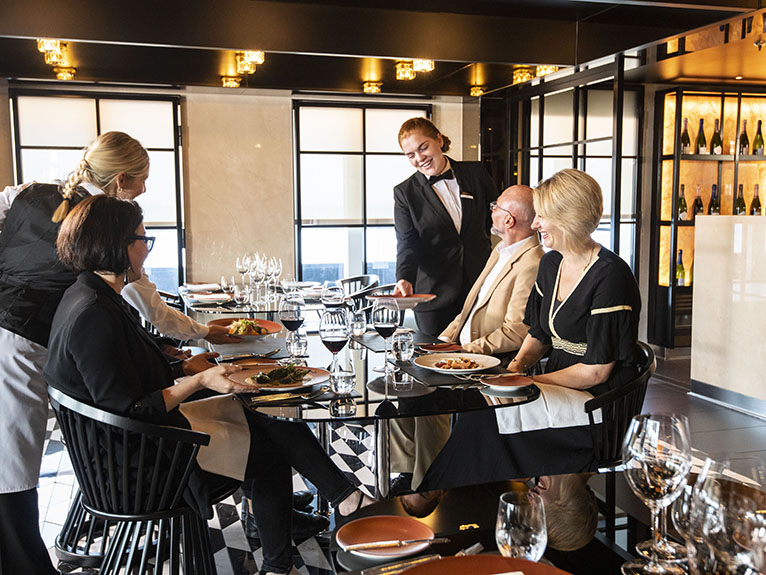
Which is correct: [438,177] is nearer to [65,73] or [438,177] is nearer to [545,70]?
[545,70]

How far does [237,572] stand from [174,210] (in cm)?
480

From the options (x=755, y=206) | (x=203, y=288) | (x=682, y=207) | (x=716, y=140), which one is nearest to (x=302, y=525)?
(x=203, y=288)

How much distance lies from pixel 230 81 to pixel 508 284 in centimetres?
391

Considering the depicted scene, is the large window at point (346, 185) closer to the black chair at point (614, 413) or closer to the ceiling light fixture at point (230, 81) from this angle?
the ceiling light fixture at point (230, 81)

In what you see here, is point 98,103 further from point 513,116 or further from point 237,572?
point 237,572

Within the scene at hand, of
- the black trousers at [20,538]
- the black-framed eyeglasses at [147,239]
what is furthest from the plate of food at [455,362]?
the black trousers at [20,538]

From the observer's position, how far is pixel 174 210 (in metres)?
6.98

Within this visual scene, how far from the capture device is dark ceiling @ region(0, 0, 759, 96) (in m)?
4.53

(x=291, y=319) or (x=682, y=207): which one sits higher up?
(x=682, y=207)

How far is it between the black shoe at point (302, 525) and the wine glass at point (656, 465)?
2170 mm

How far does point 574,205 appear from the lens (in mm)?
2604

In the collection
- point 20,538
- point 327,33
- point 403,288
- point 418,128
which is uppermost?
point 327,33

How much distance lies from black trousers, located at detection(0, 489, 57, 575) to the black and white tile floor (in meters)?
0.27

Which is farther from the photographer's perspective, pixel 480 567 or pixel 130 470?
pixel 130 470
